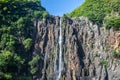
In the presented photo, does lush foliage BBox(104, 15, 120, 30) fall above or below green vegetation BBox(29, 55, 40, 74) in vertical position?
above

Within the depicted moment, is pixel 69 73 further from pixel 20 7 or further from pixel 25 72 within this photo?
pixel 20 7

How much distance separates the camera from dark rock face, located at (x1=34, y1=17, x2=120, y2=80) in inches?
1752

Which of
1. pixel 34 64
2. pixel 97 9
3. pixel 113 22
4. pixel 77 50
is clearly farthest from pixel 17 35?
pixel 113 22

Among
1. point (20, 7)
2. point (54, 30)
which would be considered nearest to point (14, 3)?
point (20, 7)

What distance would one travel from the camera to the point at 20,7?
5034 centimetres

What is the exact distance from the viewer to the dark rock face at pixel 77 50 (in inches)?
1752

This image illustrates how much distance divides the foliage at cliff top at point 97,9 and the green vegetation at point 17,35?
18.2 feet

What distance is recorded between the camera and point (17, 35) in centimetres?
4688

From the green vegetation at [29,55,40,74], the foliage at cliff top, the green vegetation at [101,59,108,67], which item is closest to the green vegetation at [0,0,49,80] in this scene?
the green vegetation at [29,55,40,74]

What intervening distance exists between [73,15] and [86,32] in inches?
230

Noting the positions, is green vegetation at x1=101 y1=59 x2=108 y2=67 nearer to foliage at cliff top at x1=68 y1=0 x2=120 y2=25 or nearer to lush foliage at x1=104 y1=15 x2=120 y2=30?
lush foliage at x1=104 y1=15 x2=120 y2=30

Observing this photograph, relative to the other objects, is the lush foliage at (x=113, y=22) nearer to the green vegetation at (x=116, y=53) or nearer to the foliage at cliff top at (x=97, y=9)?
the foliage at cliff top at (x=97, y=9)

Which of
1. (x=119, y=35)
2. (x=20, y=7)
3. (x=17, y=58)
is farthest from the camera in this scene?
(x=20, y=7)

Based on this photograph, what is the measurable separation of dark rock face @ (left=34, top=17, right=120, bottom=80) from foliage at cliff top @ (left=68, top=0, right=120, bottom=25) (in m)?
1.40
